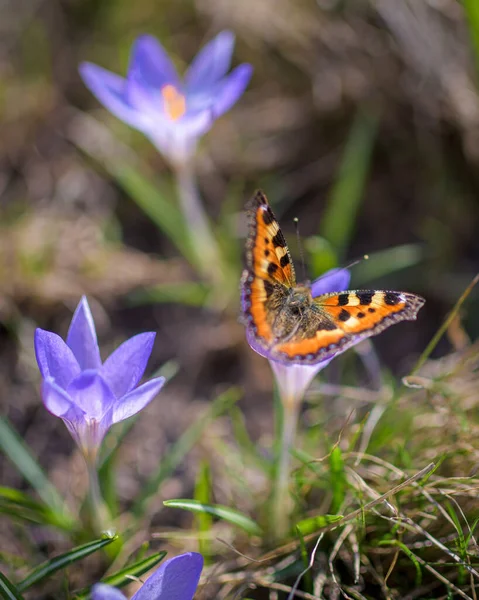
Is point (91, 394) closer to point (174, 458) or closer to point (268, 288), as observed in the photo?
point (268, 288)

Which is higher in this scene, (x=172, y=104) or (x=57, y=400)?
(x=172, y=104)

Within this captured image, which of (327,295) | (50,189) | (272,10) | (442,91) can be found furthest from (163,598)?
(272,10)

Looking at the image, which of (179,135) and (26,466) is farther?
(179,135)

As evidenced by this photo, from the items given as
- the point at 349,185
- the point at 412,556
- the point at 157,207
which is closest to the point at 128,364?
the point at 412,556

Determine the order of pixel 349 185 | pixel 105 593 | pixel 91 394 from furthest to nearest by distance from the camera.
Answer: pixel 349 185 < pixel 91 394 < pixel 105 593

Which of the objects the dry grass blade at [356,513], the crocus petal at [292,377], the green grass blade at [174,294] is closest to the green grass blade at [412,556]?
→ the dry grass blade at [356,513]

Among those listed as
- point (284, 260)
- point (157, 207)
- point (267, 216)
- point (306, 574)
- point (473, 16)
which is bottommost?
point (306, 574)

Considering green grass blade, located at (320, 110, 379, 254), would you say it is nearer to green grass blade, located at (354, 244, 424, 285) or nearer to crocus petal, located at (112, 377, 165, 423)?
green grass blade, located at (354, 244, 424, 285)
